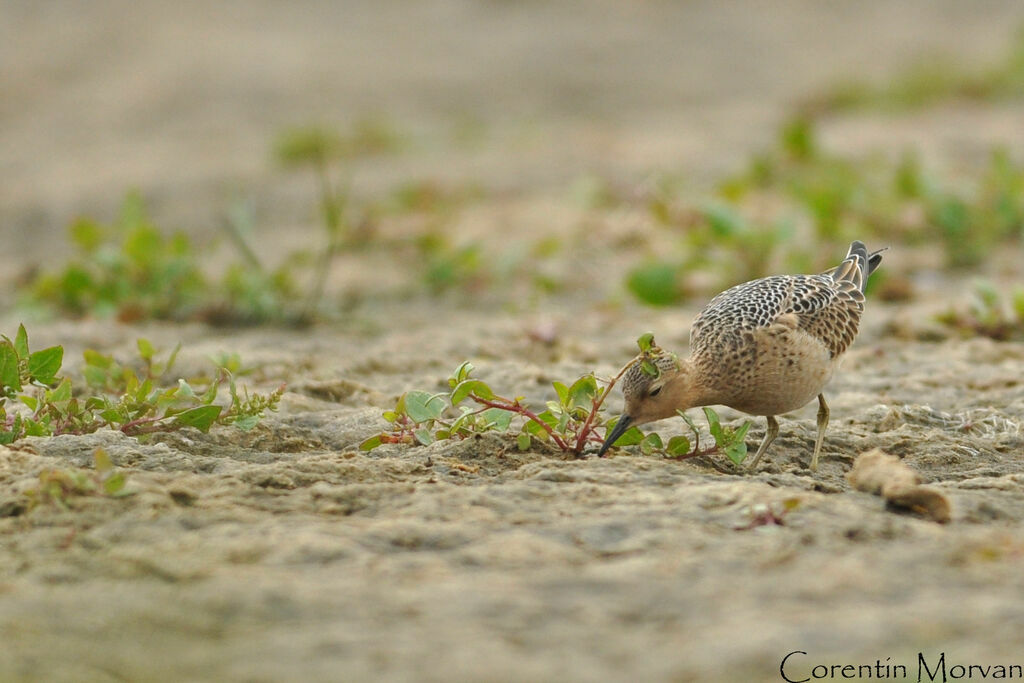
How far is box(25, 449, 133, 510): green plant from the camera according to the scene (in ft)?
11.9

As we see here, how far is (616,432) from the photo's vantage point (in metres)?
4.28

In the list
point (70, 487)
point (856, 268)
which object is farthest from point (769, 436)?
point (70, 487)

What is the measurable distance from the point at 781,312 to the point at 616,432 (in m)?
0.86

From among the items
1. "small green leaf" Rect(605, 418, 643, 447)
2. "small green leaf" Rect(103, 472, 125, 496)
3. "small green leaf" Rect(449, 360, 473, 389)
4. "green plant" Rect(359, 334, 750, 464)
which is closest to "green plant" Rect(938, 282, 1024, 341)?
"green plant" Rect(359, 334, 750, 464)

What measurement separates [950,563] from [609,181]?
26.6 ft

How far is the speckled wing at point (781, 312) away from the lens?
451 centimetres

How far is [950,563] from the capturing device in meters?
3.21

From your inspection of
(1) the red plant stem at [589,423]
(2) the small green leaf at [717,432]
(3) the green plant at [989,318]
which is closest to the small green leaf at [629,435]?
(1) the red plant stem at [589,423]

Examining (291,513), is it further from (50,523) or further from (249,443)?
(249,443)

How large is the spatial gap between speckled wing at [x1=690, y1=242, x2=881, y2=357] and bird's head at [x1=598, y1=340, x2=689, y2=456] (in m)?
0.20

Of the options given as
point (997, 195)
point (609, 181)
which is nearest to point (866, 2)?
point (609, 181)

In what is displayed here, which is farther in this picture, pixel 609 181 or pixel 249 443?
pixel 609 181

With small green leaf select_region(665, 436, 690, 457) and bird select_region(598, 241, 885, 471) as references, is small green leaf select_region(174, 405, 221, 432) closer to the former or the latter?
bird select_region(598, 241, 885, 471)

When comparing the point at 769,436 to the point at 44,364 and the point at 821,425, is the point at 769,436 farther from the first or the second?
the point at 44,364
